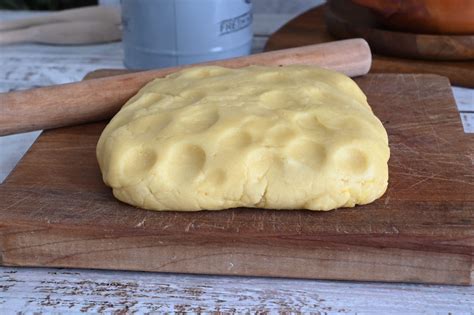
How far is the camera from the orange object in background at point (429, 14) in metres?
1.59

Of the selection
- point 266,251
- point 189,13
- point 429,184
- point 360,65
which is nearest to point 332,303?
point 266,251

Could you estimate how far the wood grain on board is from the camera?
5.33 feet

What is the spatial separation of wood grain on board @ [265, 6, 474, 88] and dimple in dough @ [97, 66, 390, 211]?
1.76 ft

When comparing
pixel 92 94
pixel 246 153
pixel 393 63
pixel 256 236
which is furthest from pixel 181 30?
pixel 256 236

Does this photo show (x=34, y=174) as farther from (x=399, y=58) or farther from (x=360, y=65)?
(x=399, y=58)

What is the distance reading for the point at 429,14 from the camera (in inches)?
63.5

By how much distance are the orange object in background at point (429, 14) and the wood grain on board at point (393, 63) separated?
79 millimetres

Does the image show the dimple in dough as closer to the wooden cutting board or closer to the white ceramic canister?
the wooden cutting board

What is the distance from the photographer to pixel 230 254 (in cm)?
97

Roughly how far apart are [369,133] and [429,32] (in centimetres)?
71

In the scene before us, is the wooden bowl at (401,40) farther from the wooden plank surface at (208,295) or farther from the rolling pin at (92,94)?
the wooden plank surface at (208,295)

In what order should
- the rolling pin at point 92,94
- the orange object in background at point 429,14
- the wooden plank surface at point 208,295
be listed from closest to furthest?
the wooden plank surface at point 208,295 → the rolling pin at point 92,94 → the orange object in background at point 429,14

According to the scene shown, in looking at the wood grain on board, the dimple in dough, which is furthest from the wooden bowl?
the dimple in dough

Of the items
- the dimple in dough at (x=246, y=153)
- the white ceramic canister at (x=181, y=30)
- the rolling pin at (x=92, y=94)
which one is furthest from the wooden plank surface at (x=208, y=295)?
the white ceramic canister at (x=181, y=30)
